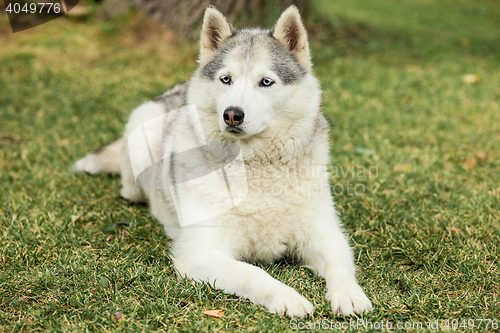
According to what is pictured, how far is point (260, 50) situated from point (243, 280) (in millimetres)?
1499

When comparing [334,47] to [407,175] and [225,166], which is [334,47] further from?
[225,166]

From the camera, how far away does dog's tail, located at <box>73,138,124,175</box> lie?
14.9 ft

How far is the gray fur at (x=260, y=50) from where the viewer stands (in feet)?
9.68

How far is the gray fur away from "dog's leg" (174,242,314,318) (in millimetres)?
1214

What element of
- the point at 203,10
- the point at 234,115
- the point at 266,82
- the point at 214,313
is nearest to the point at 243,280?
the point at 214,313

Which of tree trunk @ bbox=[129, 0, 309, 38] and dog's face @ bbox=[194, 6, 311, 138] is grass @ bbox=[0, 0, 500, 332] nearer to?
tree trunk @ bbox=[129, 0, 309, 38]

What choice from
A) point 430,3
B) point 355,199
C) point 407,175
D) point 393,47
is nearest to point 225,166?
point 355,199

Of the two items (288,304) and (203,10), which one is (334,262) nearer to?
(288,304)

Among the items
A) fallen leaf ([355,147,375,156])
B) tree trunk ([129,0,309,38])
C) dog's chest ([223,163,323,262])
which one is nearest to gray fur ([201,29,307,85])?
dog's chest ([223,163,323,262])

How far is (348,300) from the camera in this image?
2.45 metres

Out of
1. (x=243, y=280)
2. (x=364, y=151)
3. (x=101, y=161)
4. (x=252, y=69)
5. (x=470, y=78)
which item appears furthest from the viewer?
(x=470, y=78)

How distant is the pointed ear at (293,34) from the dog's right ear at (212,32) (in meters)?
0.35

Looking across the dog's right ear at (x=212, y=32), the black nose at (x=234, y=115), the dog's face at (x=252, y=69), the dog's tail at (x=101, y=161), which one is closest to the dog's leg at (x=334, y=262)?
the dog's face at (x=252, y=69)

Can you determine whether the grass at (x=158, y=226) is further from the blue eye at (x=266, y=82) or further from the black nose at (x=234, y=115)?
the blue eye at (x=266, y=82)
